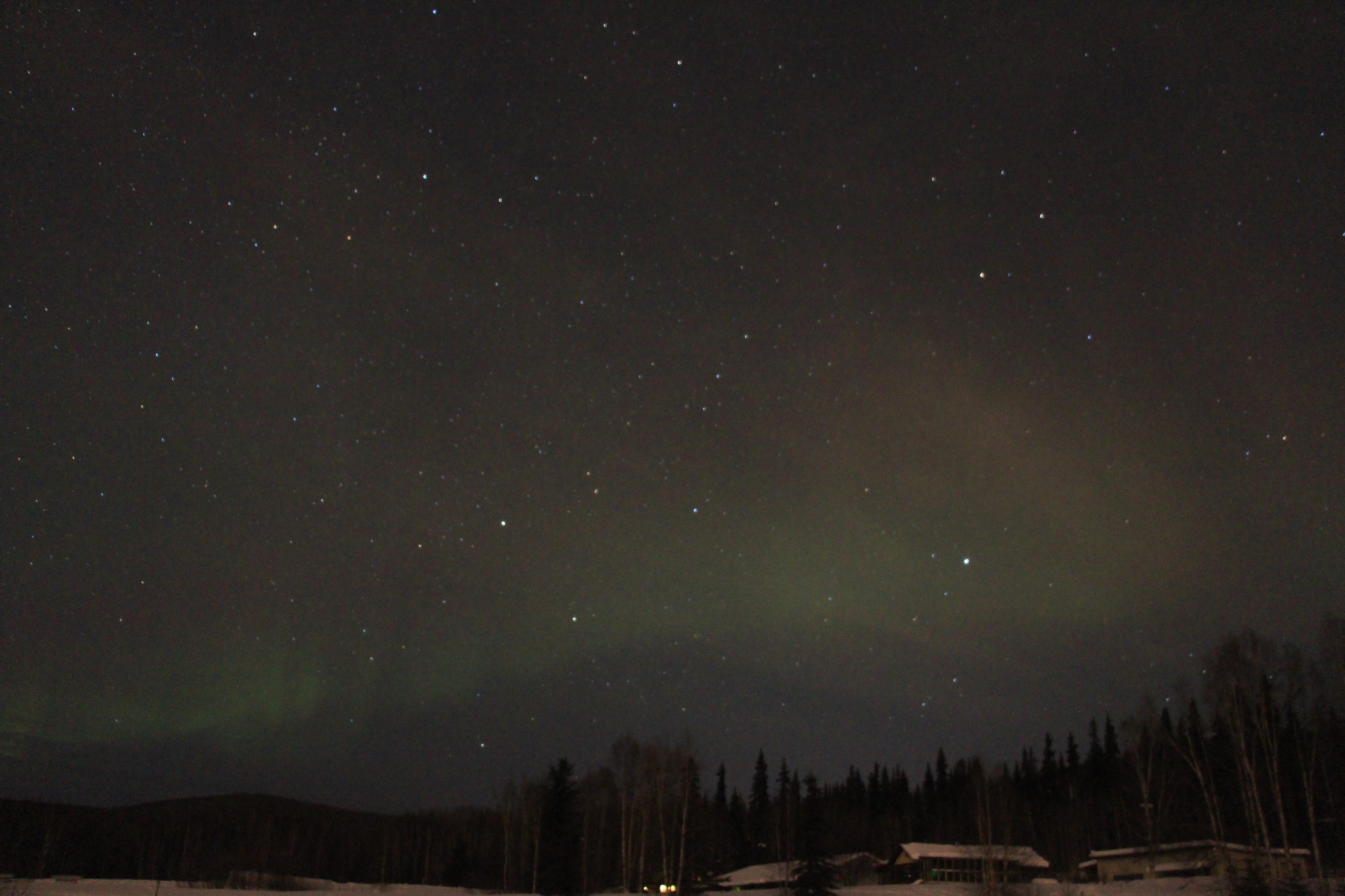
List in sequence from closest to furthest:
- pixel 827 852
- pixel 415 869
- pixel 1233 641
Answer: pixel 1233 641
pixel 827 852
pixel 415 869

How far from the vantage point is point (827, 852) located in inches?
1950

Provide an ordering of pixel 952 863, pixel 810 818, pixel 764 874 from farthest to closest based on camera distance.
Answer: pixel 764 874 → pixel 952 863 → pixel 810 818

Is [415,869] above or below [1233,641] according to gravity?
below

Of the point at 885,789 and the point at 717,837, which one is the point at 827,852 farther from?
the point at 885,789

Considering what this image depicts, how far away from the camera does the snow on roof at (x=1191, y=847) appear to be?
43250 mm

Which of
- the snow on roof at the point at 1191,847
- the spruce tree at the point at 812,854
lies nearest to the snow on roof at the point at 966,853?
the snow on roof at the point at 1191,847

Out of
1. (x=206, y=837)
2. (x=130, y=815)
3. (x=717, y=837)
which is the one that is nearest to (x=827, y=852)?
(x=717, y=837)

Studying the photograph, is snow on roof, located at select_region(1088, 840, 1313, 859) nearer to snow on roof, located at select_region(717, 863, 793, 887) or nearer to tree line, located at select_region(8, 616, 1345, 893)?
tree line, located at select_region(8, 616, 1345, 893)

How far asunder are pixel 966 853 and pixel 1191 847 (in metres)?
21.8

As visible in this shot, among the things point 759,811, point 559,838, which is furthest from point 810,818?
point 759,811

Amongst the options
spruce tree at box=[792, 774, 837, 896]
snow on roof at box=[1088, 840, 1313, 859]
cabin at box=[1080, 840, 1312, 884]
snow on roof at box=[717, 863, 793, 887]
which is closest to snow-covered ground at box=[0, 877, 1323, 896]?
cabin at box=[1080, 840, 1312, 884]

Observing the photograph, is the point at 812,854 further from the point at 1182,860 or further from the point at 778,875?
the point at 778,875

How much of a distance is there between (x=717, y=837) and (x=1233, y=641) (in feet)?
172

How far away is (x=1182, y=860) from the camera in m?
52.0
